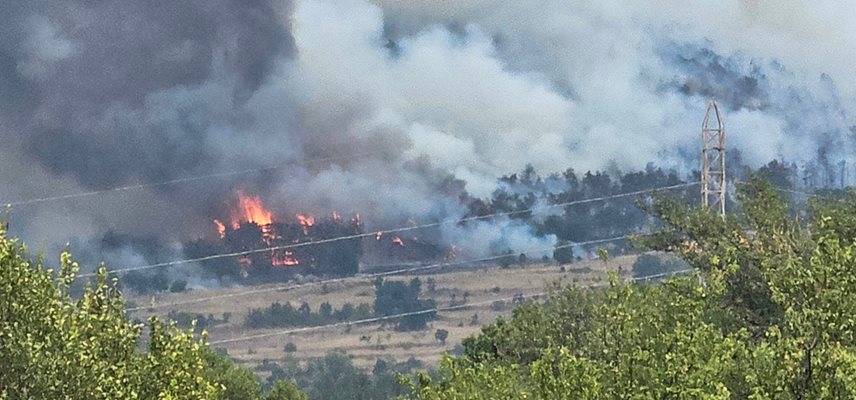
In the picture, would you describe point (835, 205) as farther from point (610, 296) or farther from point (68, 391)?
point (68, 391)

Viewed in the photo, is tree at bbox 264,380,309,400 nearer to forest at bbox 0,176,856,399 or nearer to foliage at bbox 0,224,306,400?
forest at bbox 0,176,856,399

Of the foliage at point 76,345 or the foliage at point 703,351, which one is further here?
the foliage at point 703,351

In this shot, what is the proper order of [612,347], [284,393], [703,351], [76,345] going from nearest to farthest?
[76,345], [703,351], [612,347], [284,393]

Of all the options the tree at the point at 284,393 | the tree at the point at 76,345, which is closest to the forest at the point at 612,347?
the tree at the point at 76,345

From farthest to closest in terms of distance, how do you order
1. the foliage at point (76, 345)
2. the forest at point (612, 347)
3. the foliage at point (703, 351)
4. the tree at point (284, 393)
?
the tree at point (284, 393) → the foliage at point (703, 351) → the forest at point (612, 347) → the foliage at point (76, 345)

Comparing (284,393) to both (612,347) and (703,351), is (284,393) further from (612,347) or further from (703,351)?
(703,351)

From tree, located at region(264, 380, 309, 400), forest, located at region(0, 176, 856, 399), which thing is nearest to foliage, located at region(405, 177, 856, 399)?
forest, located at region(0, 176, 856, 399)

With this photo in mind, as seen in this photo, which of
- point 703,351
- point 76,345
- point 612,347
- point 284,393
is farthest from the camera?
point 284,393

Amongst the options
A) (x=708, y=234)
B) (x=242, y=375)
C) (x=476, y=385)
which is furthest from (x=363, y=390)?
→ (x=476, y=385)

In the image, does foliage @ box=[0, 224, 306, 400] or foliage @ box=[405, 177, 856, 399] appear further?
foliage @ box=[405, 177, 856, 399]

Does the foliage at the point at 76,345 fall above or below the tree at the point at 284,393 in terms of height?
above

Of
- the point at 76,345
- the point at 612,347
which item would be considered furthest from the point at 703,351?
the point at 76,345

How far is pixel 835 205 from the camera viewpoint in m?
58.4

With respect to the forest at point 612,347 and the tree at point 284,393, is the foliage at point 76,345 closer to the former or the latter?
the forest at point 612,347
